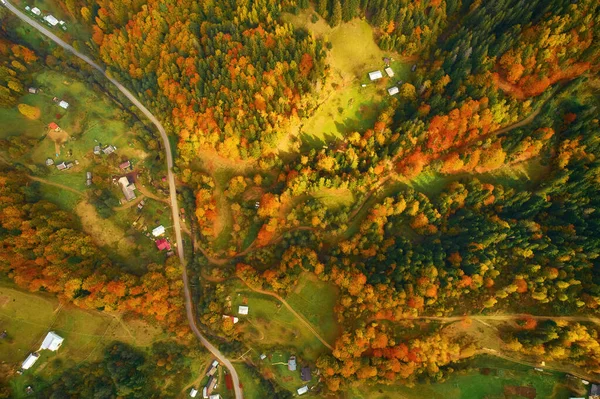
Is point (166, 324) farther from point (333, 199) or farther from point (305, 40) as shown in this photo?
point (305, 40)

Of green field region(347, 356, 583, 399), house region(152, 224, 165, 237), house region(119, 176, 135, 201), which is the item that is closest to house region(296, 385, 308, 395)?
green field region(347, 356, 583, 399)

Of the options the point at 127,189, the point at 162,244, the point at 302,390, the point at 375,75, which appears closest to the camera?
the point at 302,390

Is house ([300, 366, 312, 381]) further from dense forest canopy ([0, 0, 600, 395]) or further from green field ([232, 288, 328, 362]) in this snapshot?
dense forest canopy ([0, 0, 600, 395])

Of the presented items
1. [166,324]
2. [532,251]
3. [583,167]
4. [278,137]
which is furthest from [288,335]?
[583,167]

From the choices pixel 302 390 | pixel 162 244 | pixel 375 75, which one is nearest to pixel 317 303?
pixel 302 390

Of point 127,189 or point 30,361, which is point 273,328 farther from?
point 30,361

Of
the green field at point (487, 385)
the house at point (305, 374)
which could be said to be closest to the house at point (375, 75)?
the green field at point (487, 385)

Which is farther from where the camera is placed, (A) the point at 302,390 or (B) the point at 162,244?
(B) the point at 162,244

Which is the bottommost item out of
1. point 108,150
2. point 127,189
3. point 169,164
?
point 127,189
